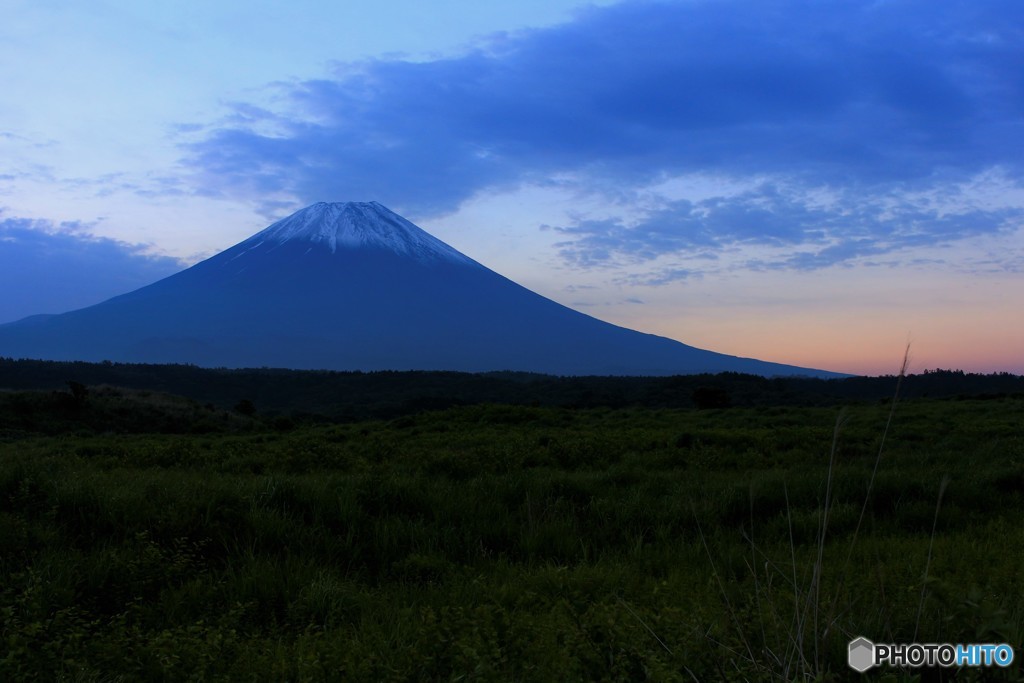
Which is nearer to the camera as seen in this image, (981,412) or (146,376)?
(981,412)

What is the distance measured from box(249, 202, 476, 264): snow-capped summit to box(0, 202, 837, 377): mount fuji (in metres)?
0.36

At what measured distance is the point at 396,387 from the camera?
Answer: 6106 cm

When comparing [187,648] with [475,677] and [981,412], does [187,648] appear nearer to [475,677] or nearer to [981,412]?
[475,677]

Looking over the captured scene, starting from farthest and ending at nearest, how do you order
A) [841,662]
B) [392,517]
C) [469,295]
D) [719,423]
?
1. [469,295]
2. [719,423]
3. [392,517]
4. [841,662]

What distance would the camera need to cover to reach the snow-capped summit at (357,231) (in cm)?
16400

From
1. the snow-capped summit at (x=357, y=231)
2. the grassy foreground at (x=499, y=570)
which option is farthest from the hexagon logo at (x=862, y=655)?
the snow-capped summit at (x=357, y=231)

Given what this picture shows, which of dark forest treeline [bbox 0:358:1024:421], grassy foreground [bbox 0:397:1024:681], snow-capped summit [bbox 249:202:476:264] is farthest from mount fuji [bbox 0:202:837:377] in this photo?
grassy foreground [bbox 0:397:1024:681]

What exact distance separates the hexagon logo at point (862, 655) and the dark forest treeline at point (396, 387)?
35.3m

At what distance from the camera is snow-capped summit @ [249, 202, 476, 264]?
164000mm

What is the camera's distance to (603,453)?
1139 cm

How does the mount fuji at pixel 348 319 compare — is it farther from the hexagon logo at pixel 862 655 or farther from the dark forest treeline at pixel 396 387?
the hexagon logo at pixel 862 655

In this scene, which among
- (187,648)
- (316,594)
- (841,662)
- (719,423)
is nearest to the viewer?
(841,662)

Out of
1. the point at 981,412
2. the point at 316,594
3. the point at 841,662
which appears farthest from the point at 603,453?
the point at 981,412

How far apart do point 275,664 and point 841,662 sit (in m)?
2.69
